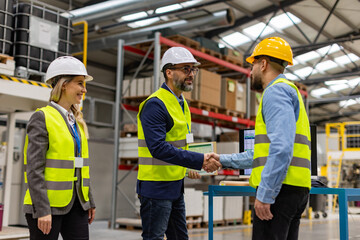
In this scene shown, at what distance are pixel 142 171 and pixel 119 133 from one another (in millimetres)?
6697

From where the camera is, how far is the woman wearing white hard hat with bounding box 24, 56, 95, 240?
2740 millimetres

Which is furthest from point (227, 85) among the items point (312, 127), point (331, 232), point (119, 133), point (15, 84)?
point (312, 127)

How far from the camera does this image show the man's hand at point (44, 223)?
267cm

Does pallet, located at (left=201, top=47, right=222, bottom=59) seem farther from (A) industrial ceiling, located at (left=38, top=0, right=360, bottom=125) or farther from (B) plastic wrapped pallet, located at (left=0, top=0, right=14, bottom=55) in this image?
(B) plastic wrapped pallet, located at (left=0, top=0, right=14, bottom=55)

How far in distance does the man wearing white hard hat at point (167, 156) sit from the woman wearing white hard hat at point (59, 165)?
448 mm

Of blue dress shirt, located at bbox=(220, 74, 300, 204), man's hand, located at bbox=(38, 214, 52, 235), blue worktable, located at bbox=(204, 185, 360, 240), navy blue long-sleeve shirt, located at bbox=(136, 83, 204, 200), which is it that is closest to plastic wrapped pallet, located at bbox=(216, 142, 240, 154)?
blue worktable, located at bbox=(204, 185, 360, 240)

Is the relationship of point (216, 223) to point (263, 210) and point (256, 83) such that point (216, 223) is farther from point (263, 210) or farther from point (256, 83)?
point (263, 210)

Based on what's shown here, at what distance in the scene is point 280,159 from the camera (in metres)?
2.47

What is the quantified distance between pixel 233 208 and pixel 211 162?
8334mm

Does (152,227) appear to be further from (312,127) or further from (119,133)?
(119,133)

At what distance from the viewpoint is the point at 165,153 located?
10.5 ft

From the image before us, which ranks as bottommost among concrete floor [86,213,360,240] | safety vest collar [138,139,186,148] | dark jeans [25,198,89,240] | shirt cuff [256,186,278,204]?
concrete floor [86,213,360,240]

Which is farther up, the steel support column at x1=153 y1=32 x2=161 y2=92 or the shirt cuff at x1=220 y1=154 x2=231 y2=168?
the steel support column at x1=153 y1=32 x2=161 y2=92

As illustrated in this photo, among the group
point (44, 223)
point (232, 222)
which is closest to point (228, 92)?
point (232, 222)
